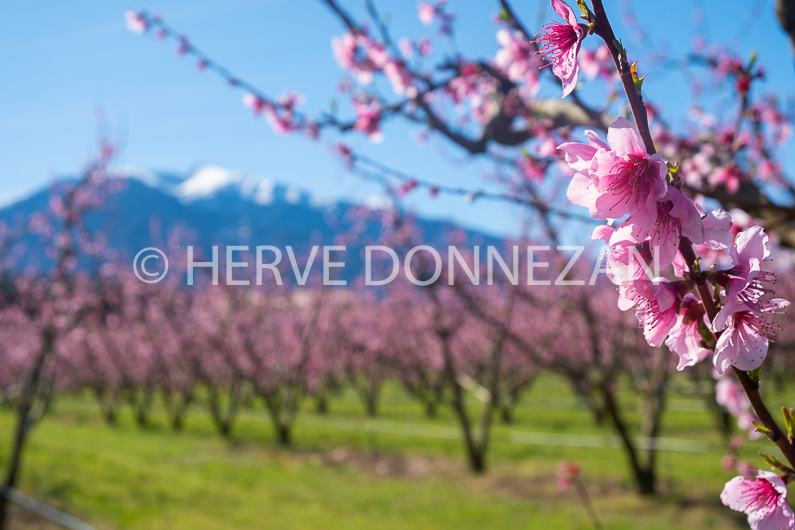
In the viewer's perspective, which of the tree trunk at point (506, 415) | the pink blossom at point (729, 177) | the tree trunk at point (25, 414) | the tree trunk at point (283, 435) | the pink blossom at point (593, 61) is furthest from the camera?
Answer: the tree trunk at point (506, 415)

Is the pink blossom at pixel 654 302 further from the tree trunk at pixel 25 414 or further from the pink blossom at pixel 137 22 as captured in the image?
the tree trunk at pixel 25 414

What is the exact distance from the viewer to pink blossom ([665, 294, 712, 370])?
87cm

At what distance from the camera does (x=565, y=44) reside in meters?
0.93

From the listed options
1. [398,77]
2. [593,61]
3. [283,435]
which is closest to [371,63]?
[398,77]

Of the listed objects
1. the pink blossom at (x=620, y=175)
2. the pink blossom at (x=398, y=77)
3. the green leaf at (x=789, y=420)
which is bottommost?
the green leaf at (x=789, y=420)

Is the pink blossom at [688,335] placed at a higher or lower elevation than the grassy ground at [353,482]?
higher

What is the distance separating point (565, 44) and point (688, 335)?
51 cm

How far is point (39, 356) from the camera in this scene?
605 centimetres

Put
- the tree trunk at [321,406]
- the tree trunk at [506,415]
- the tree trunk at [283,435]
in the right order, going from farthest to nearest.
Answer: the tree trunk at [321,406], the tree trunk at [506,415], the tree trunk at [283,435]

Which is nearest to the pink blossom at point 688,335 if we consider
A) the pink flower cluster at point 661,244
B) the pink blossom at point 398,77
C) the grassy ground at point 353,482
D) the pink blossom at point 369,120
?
the pink flower cluster at point 661,244

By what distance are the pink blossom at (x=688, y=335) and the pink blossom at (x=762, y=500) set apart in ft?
0.68

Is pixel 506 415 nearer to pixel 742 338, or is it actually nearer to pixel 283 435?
pixel 283 435

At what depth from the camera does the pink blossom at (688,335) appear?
0.87 metres

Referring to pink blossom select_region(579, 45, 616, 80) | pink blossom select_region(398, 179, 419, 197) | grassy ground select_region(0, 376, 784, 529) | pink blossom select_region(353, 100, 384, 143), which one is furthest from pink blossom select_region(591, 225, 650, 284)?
grassy ground select_region(0, 376, 784, 529)
